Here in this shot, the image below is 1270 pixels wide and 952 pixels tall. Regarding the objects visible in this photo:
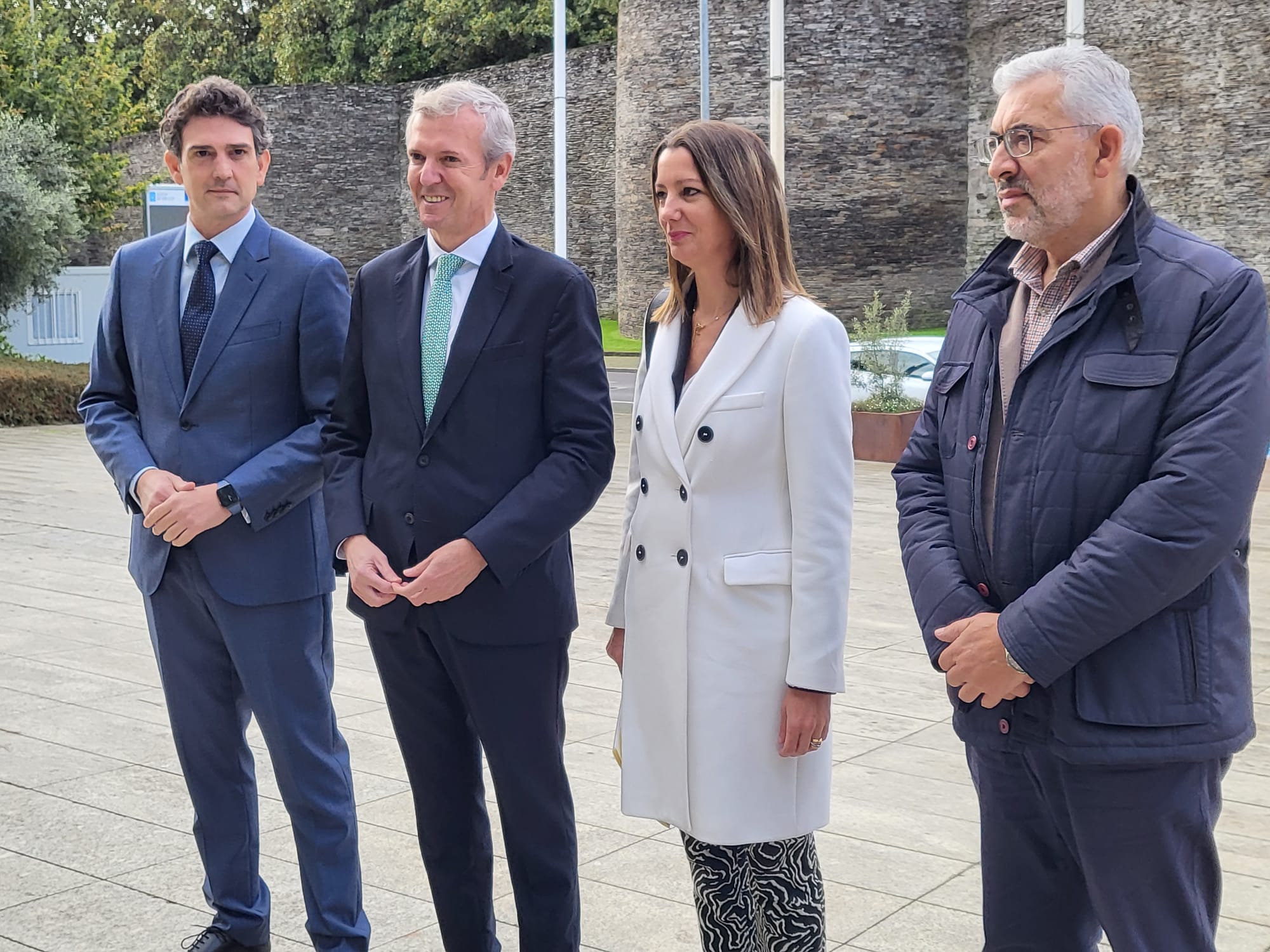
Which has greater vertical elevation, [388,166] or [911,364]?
[388,166]

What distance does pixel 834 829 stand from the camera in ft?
13.8

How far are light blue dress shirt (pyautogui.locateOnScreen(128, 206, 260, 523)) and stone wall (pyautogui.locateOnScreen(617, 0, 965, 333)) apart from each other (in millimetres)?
27139

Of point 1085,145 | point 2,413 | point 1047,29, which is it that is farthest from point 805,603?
point 1047,29

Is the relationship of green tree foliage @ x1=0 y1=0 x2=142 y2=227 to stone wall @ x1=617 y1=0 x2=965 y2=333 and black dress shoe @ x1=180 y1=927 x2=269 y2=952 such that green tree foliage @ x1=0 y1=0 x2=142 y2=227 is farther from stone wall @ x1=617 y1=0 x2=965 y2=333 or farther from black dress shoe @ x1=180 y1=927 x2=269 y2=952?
black dress shoe @ x1=180 y1=927 x2=269 y2=952

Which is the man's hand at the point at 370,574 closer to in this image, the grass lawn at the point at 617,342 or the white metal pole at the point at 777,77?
the white metal pole at the point at 777,77

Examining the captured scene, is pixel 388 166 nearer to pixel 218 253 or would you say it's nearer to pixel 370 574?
pixel 218 253

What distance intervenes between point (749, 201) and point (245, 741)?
1.63m

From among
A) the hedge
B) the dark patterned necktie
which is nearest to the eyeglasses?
the dark patterned necktie

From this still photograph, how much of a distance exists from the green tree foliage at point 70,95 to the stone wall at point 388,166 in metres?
13.3

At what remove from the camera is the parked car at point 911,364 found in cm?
1377

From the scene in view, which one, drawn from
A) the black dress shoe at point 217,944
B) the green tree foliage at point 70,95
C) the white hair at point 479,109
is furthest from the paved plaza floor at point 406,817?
the green tree foliage at point 70,95

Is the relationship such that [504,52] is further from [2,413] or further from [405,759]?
[405,759]

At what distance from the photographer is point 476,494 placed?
292cm

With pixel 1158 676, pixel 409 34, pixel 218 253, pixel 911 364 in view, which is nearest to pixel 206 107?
pixel 218 253
